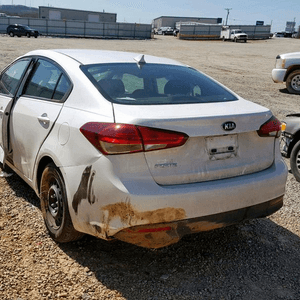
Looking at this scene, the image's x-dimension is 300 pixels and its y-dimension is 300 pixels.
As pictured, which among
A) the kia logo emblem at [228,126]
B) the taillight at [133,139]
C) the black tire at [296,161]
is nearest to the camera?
the taillight at [133,139]

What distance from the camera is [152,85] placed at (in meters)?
3.40

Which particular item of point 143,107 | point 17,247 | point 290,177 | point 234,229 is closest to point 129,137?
point 143,107

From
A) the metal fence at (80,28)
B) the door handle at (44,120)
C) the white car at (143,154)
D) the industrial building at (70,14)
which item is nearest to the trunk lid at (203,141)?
the white car at (143,154)

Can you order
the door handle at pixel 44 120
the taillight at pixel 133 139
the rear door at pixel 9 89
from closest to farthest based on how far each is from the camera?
the taillight at pixel 133 139
the door handle at pixel 44 120
the rear door at pixel 9 89

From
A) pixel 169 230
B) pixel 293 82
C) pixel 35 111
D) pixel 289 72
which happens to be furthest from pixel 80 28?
pixel 169 230

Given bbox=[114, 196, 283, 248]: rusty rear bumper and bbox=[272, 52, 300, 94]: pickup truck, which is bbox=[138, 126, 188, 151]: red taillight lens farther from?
bbox=[272, 52, 300, 94]: pickup truck

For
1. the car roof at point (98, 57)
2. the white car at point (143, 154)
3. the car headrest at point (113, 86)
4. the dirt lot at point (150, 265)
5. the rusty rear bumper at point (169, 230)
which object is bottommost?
Answer: the dirt lot at point (150, 265)

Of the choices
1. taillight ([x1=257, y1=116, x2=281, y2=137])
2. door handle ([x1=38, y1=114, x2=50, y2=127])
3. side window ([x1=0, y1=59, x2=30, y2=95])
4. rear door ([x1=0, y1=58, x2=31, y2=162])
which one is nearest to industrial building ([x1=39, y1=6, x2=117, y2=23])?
side window ([x1=0, y1=59, x2=30, y2=95])

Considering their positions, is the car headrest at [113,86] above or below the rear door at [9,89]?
above

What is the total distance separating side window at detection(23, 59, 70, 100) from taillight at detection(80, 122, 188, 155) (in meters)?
0.88

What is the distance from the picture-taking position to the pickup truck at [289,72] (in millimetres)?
13375

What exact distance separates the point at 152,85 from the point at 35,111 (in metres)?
1.06

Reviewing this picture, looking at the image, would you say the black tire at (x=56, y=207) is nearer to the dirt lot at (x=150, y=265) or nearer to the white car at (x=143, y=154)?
the white car at (x=143, y=154)

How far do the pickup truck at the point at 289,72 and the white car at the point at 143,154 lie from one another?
10763mm
